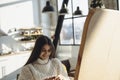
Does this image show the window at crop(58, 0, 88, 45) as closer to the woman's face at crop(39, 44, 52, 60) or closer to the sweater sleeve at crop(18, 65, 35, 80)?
the woman's face at crop(39, 44, 52, 60)

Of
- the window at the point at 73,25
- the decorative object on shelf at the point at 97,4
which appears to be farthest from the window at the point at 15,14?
the decorative object on shelf at the point at 97,4

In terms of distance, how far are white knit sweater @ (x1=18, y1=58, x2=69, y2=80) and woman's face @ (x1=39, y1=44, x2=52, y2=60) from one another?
0.05 meters

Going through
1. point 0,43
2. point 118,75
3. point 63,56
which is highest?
point 118,75

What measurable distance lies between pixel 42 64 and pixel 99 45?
236 cm

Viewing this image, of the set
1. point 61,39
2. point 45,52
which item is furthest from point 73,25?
point 45,52

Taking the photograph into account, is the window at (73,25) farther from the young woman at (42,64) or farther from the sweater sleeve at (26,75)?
the sweater sleeve at (26,75)

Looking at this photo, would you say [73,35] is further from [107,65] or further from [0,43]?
[107,65]

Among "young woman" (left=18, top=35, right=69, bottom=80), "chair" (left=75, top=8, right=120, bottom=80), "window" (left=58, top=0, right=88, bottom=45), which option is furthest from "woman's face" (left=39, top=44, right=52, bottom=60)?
"window" (left=58, top=0, right=88, bottom=45)

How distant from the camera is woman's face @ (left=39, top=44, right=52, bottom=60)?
9.12ft

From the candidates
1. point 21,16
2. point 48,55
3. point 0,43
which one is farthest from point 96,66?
point 21,16

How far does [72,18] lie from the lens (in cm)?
Answer: 727

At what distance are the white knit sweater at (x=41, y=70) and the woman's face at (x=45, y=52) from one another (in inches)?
2.0

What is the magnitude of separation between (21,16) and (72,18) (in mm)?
1705

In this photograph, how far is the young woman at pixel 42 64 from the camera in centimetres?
268
